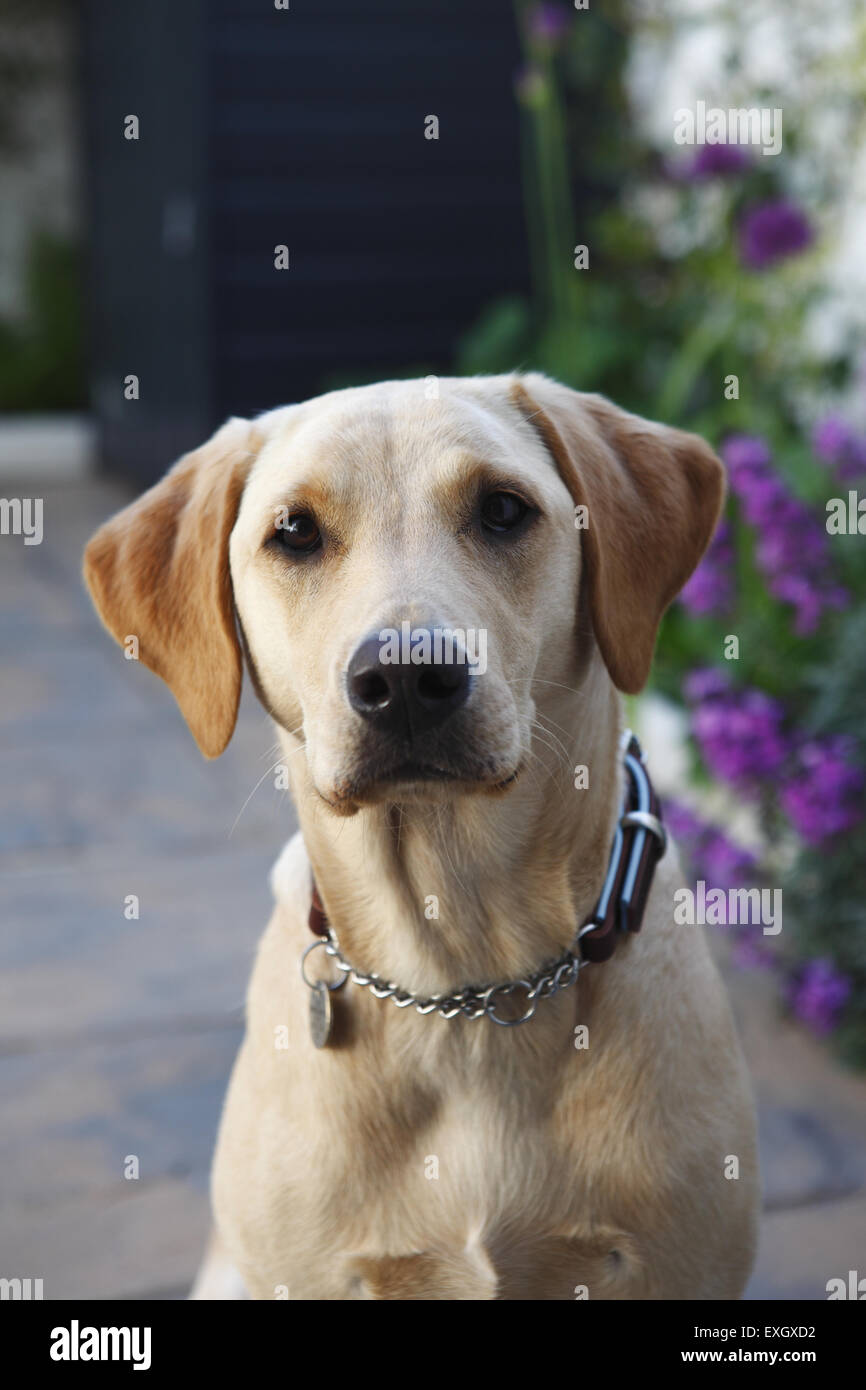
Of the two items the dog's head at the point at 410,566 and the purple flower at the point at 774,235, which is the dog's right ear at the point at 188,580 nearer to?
the dog's head at the point at 410,566

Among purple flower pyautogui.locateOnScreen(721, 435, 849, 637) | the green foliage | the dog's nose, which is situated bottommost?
the dog's nose

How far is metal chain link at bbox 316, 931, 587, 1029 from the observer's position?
1703mm

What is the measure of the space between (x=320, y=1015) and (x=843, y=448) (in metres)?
2.19

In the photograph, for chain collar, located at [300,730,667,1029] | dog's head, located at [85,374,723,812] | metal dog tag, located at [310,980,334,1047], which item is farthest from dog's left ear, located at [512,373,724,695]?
metal dog tag, located at [310,980,334,1047]

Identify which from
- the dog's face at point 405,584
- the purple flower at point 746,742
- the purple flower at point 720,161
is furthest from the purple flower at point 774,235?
the dog's face at point 405,584

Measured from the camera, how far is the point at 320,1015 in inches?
A: 68.2

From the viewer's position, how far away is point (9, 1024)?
3135 millimetres

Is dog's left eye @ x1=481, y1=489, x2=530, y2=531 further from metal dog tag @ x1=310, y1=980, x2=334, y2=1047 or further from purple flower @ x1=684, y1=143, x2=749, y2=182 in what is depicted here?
purple flower @ x1=684, y1=143, x2=749, y2=182

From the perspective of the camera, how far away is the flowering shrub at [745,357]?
2.98 metres

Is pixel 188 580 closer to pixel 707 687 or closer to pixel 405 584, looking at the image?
pixel 405 584

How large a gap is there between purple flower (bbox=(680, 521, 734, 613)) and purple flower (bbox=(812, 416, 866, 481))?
1.10 feet

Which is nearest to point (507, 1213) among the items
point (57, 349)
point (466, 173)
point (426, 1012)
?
point (426, 1012)
